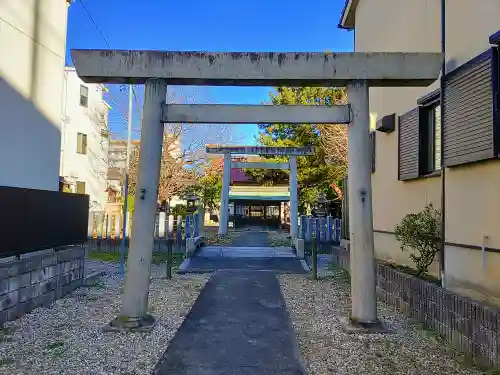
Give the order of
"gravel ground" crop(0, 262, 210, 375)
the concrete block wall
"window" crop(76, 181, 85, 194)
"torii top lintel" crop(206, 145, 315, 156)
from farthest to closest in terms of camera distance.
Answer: "window" crop(76, 181, 85, 194)
"torii top lintel" crop(206, 145, 315, 156)
the concrete block wall
"gravel ground" crop(0, 262, 210, 375)

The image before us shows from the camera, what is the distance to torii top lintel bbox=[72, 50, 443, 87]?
5.69m

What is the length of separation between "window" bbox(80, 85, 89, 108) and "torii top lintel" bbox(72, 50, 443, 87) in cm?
1954

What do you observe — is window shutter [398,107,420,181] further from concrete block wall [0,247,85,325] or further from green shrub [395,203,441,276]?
concrete block wall [0,247,85,325]

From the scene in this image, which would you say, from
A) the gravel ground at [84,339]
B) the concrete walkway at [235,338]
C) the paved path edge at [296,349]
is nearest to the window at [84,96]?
the gravel ground at [84,339]

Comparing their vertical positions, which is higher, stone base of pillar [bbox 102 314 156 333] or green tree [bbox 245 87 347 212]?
green tree [bbox 245 87 347 212]

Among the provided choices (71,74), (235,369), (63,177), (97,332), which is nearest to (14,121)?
(97,332)

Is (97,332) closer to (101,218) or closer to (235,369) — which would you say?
(235,369)

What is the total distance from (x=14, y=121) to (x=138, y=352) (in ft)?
22.5

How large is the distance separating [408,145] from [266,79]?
12.3 feet

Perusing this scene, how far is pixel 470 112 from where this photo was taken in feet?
18.1

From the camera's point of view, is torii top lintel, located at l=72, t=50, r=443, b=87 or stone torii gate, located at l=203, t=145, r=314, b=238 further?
stone torii gate, located at l=203, t=145, r=314, b=238

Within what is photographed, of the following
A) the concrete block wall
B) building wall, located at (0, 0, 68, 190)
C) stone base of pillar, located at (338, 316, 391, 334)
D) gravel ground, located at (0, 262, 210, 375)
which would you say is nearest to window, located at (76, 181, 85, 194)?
building wall, located at (0, 0, 68, 190)

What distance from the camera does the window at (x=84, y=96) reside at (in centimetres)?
2356

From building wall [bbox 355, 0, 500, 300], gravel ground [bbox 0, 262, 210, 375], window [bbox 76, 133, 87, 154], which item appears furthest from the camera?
window [bbox 76, 133, 87, 154]
